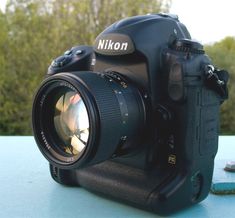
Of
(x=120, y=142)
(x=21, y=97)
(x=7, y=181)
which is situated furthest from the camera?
(x=21, y=97)

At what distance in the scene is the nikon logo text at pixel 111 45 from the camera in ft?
2.11

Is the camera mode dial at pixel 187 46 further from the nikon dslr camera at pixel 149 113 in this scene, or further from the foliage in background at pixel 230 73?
the foliage in background at pixel 230 73

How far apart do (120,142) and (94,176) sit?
11cm

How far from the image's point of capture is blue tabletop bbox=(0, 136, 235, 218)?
2.15 ft

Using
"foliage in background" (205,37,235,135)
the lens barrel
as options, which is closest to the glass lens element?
the lens barrel

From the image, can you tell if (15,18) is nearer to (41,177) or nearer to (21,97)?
(21,97)

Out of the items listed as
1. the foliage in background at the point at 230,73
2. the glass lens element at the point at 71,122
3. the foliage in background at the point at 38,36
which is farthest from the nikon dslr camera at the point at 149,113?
the foliage in background at the point at 38,36

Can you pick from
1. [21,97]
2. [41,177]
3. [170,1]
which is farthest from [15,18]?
[41,177]

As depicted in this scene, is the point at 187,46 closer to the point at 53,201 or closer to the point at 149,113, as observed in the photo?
the point at 149,113

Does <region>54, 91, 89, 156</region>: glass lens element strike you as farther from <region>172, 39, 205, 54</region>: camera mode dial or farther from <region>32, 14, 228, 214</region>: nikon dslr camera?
<region>172, 39, 205, 54</region>: camera mode dial

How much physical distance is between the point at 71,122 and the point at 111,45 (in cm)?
12

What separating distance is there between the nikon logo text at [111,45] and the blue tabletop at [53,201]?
0.22m

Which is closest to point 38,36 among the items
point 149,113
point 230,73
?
point 230,73

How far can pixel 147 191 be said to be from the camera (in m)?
0.64
